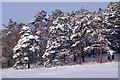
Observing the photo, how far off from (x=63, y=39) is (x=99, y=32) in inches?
237

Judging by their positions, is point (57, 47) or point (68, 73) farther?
point (57, 47)

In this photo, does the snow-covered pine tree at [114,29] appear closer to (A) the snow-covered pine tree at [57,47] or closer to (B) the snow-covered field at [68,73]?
(A) the snow-covered pine tree at [57,47]

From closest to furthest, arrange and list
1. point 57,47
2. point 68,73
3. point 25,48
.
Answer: point 68,73
point 57,47
point 25,48

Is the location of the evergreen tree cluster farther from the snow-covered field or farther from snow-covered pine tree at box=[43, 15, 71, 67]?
the snow-covered field

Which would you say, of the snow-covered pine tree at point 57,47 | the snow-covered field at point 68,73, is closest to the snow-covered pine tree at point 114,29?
the snow-covered pine tree at point 57,47

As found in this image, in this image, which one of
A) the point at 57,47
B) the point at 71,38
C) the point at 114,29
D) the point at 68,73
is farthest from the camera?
the point at 114,29

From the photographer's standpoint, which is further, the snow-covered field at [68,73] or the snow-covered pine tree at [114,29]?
the snow-covered pine tree at [114,29]

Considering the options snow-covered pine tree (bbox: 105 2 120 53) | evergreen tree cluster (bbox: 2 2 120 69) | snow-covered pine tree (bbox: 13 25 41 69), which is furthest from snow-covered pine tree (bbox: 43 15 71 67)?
snow-covered pine tree (bbox: 105 2 120 53)

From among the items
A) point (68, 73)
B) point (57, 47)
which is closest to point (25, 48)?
point (57, 47)

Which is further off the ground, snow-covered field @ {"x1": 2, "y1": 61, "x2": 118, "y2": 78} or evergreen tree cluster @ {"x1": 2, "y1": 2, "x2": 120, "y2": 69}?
evergreen tree cluster @ {"x1": 2, "y1": 2, "x2": 120, "y2": 69}

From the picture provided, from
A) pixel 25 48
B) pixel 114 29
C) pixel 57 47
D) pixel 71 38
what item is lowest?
pixel 25 48

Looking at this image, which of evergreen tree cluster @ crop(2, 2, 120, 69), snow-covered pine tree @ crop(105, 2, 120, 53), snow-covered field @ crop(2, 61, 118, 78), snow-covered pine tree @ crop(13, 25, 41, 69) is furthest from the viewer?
snow-covered pine tree @ crop(105, 2, 120, 53)

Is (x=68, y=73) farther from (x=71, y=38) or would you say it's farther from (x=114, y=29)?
(x=114, y=29)

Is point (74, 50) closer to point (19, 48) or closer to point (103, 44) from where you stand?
point (103, 44)
